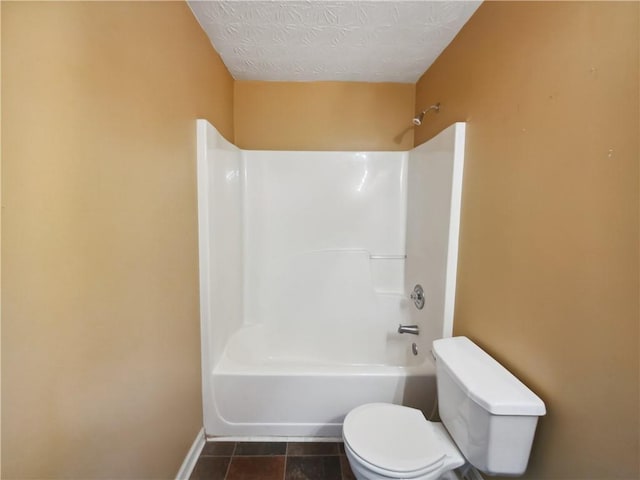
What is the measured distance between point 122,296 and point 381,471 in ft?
3.38

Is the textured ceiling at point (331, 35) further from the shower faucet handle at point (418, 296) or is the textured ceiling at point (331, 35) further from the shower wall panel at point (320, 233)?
the shower faucet handle at point (418, 296)

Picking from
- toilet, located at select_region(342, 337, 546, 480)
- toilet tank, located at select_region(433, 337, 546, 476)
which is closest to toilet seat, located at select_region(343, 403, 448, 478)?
toilet, located at select_region(342, 337, 546, 480)

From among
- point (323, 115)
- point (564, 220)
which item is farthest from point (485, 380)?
point (323, 115)

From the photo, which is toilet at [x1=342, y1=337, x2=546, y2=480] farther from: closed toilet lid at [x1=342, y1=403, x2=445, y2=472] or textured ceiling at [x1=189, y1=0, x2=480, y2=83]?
textured ceiling at [x1=189, y1=0, x2=480, y2=83]

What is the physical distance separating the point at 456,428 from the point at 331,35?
1.89 metres

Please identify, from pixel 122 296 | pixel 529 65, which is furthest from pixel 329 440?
pixel 529 65

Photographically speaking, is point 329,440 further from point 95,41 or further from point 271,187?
point 95,41

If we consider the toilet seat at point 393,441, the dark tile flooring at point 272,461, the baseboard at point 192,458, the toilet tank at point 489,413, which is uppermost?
the toilet tank at point 489,413

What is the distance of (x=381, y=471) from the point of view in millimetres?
928

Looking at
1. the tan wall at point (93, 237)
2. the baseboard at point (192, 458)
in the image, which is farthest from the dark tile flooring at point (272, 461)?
the tan wall at point (93, 237)

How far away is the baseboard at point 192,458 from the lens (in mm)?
1267

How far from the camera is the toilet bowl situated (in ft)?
3.07

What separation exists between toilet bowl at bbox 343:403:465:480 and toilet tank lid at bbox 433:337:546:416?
0.27 meters

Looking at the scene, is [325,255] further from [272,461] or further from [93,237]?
[93,237]
